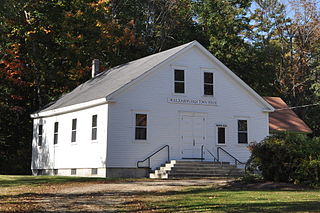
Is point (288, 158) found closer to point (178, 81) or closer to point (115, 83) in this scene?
point (178, 81)

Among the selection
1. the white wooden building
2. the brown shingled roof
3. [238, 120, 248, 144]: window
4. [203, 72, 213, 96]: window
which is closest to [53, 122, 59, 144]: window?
the white wooden building

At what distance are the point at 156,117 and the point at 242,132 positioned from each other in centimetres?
571

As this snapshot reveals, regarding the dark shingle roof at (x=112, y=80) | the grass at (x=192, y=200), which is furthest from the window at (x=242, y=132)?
the grass at (x=192, y=200)

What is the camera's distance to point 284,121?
121 feet

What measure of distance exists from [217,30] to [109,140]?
2031cm

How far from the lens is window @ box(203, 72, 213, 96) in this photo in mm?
27438

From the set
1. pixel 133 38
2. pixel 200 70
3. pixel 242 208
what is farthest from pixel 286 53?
pixel 242 208

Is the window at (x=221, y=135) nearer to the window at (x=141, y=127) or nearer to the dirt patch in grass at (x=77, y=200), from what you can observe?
the window at (x=141, y=127)

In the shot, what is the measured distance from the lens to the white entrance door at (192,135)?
26.2 m

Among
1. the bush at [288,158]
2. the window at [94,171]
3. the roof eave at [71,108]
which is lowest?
the window at [94,171]

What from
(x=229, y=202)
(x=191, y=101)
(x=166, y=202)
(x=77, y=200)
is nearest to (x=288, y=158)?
(x=229, y=202)

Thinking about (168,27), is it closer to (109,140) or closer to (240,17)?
(240,17)

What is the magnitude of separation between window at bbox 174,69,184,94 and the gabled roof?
99 cm

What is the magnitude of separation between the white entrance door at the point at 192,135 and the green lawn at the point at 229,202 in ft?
37.3
